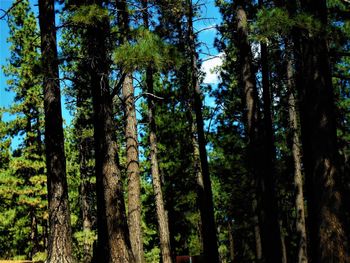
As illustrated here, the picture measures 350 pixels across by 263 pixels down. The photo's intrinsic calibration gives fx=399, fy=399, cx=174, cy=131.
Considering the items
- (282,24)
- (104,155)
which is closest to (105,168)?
(104,155)

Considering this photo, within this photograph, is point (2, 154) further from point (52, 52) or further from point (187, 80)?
point (52, 52)

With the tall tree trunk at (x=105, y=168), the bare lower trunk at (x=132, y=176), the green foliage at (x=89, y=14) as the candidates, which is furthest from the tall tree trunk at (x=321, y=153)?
the bare lower trunk at (x=132, y=176)

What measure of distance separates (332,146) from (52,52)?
239 inches

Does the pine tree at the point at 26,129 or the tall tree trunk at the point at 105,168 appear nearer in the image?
the tall tree trunk at the point at 105,168

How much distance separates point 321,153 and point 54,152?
17.6 feet

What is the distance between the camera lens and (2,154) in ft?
90.4

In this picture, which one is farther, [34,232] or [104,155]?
[34,232]

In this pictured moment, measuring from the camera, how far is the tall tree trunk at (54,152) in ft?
26.3

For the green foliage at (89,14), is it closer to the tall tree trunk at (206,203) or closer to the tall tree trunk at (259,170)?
the tall tree trunk at (259,170)

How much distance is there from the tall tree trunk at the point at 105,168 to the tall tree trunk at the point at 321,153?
358 centimetres

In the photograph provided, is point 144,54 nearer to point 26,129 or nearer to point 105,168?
point 105,168

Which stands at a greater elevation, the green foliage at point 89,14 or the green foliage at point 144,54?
the green foliage at point 89,14

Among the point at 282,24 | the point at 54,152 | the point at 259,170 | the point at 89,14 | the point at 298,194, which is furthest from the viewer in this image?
the point at 298,194

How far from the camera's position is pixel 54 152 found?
8.53 m
